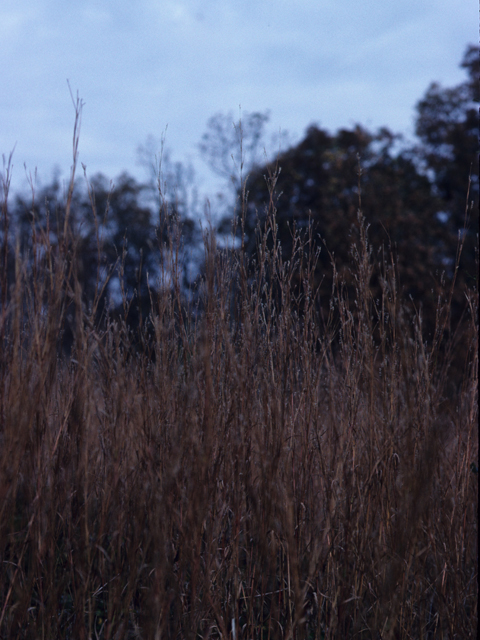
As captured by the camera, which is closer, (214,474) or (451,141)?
(214,474)

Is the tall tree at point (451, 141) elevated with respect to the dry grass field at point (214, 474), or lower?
elevated

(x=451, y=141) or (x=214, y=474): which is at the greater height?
(x=451, y=141)

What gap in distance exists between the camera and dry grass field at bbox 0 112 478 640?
154cm

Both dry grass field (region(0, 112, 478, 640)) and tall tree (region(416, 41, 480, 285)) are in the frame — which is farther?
tall tree (region(416, 41, 480, 285))

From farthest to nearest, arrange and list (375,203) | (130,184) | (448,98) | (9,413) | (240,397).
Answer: (130,184) → (448,98) → (375,203) → (240,397) → (9,413)

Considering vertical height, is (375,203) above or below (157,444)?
above

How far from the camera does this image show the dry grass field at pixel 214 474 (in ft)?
5.07

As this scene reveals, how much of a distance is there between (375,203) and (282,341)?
33.5 feet

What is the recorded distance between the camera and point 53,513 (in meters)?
1.62

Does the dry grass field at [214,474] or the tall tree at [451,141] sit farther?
the tall tree at [451,141]

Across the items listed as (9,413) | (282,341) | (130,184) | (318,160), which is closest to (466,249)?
(318,160)

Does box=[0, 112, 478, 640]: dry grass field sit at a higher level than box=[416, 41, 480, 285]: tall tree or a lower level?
lower

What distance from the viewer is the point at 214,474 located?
169 cm

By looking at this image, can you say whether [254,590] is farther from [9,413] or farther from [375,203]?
[375,203]
